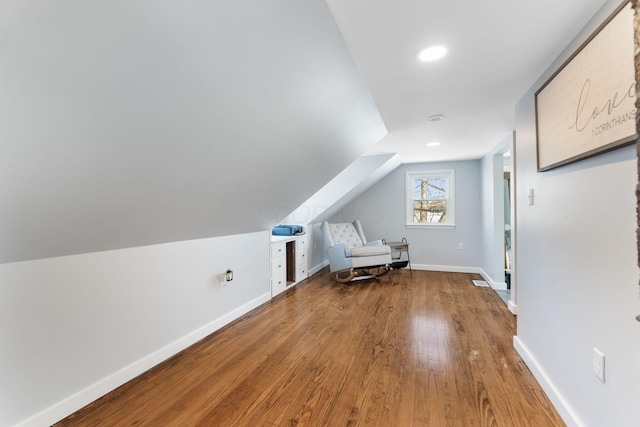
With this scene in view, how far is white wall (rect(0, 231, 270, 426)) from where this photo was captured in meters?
1.35

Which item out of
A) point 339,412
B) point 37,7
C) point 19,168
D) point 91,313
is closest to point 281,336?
point 339,412

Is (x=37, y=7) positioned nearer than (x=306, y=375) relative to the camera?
Yes

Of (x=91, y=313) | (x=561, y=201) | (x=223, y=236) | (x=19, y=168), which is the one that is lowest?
(x=91, y=313)

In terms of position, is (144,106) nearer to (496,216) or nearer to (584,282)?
(584,282)

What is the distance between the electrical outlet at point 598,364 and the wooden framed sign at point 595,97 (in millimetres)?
847

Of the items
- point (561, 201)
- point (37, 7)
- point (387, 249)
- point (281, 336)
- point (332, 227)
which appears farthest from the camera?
point (332, 227)

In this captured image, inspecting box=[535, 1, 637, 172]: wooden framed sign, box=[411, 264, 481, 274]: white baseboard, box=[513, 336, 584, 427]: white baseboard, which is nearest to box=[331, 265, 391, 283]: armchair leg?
box=[411, 264, 481, 274]: white baseboard

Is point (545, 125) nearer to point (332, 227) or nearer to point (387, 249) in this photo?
point (387, 249)

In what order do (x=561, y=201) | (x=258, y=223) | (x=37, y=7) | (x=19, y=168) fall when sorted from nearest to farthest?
(x=37, y=7) < (x=19, y=168) < (x=561, y=201) < (x=258, y=223)

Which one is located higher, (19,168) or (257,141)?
(257,141)

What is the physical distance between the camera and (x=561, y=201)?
4.89ft

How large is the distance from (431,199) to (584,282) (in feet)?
12.7

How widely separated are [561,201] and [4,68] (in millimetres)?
2330

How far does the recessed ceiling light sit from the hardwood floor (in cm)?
194
